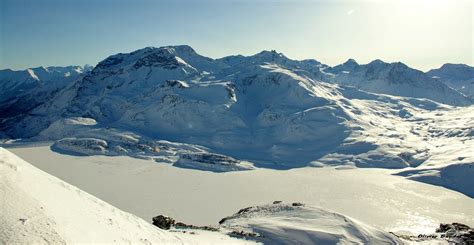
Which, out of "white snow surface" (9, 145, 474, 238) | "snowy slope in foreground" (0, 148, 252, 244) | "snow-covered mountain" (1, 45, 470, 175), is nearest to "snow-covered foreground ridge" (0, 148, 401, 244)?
"snowy slope in foreground" (0, 148, 252, 244)

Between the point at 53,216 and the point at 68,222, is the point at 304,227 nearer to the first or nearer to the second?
the point at 68,222

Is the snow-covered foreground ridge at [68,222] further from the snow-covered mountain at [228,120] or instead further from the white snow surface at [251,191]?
the snow-covered mountain at [228,120]

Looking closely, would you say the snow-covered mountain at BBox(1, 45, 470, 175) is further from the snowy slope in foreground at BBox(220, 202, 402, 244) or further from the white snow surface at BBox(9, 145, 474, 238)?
the snowy slope in foreground at BBox(220, 202, 402, 244)

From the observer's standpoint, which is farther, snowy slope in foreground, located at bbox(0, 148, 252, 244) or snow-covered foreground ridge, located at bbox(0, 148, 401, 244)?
snow-covered foreground ridge, located at bbox(0, 148, 401, 244)

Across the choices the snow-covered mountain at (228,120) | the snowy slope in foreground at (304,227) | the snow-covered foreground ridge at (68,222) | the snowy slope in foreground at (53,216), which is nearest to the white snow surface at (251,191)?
the snow-covered mountain at (228,120)

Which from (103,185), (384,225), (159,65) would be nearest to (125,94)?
(159,65)

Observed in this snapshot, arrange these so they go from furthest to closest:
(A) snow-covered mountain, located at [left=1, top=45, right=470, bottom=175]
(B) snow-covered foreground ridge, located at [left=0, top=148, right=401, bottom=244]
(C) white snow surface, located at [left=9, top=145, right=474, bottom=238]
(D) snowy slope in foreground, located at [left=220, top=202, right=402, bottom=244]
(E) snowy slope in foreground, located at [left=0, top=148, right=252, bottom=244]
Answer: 1. (A) snow-covered mountain, located at [left=1, top=45, right=470, bottom=175]
2. (C) white snow surface, located at [left=9, top=145, right=474, bottom=238]
3. (D) snowy slope in foreground, located at [left=220, top=202, right=402, bottom=244]
4. (B) snow-covered foreground ridge, located at [left=0, top=148, right=401, bottom=244]
5. (E) snowy slope in foreground, located at [left=0, top=148, right=252, bottom=244]

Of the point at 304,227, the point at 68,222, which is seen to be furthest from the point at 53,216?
the point at 304,227
